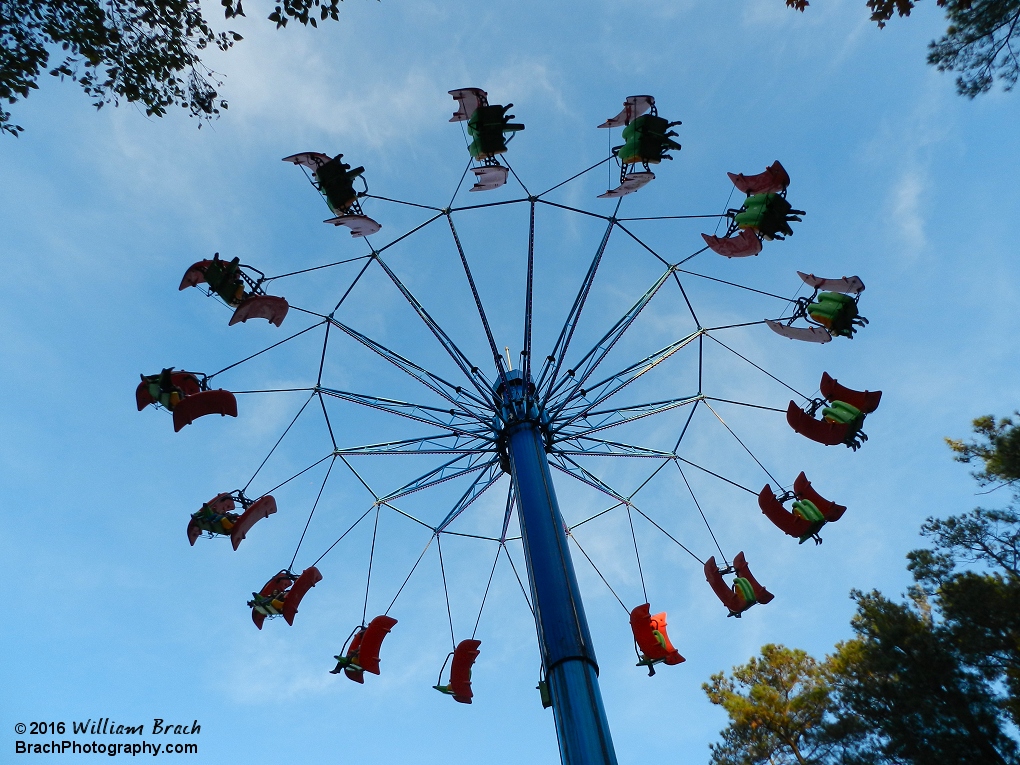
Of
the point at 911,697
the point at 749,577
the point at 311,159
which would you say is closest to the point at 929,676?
the point at 911,697

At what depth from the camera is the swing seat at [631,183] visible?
1514cm

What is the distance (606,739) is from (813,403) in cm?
818

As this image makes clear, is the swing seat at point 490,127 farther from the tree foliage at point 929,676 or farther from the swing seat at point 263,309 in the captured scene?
the tree foliage at point 929,676

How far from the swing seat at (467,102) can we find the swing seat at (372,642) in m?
9.90

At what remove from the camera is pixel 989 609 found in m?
18.2

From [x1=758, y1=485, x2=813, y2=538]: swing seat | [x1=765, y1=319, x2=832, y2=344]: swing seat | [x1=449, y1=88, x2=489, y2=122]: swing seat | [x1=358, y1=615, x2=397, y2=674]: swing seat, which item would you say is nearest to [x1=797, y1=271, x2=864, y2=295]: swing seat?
[x1=765, y1=319, x2=832, y2=344]: swing seat

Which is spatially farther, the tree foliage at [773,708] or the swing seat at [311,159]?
the tree foliage at [773,708]

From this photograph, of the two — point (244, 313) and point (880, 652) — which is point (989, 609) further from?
point (244, 313)

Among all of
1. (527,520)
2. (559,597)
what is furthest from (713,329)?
(559,597)

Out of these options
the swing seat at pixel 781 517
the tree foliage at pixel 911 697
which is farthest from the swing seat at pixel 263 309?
the tree foliage at pixel 911 697

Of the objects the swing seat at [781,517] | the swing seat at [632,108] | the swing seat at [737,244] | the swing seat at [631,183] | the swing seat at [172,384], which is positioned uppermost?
the swing seat at [632,108]

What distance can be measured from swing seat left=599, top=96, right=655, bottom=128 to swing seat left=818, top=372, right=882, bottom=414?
6.27m

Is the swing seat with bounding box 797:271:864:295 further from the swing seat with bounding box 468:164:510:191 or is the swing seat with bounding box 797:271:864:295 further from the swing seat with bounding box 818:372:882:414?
the swing seat with bounding box 468:164:510:191

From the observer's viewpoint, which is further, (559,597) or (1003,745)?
(1003,745)
